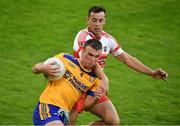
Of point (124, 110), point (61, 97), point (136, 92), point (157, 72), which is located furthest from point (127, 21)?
point (61, 97)

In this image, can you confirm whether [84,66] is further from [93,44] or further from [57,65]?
[57,65]

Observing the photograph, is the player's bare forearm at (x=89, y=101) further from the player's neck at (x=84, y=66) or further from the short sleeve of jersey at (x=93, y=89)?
the player's neck at (x=84, y=66)

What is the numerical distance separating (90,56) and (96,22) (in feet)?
3.05

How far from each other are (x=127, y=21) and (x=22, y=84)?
4918 millimetres

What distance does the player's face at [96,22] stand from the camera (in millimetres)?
9219

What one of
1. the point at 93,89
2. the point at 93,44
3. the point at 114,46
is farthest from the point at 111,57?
the point at 93,44

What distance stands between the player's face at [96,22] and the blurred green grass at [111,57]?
2.47 meters

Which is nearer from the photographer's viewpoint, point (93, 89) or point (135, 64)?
point (93, 89)

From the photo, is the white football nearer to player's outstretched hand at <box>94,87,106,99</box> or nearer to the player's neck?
the player's neck

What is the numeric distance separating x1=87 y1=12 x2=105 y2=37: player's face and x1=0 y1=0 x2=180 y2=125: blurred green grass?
8.10ft

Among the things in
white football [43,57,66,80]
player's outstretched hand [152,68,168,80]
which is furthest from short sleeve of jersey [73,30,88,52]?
player's outstretched hand [152,68,168,80]

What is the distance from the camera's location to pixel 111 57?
14.6 meters

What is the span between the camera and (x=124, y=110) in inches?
464

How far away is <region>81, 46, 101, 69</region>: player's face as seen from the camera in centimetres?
842
